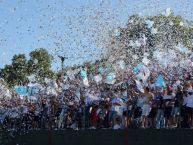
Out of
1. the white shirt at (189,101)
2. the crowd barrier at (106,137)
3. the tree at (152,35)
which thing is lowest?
the crowd barrier at (106,137)

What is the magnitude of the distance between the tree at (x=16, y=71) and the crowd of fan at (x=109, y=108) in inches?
1520

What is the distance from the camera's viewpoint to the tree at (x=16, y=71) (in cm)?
7094

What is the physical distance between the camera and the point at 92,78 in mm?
29266

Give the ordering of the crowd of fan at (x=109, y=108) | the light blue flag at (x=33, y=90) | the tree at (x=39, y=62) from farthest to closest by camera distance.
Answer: the tree at (x=39, y=62), the light blue flag at (x=33, y=90), the crowd of fan at (x=109, y=108)

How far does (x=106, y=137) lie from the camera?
23.5 metres

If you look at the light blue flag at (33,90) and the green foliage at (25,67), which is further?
the green foliage at (25,67)

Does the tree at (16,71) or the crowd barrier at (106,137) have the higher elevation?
the tree at (16,71)

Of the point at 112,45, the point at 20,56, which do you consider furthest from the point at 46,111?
the point at 20,56

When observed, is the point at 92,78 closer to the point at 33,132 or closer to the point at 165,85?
the point at 33,132

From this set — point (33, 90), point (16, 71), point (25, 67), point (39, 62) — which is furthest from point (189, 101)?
point (39, 62)

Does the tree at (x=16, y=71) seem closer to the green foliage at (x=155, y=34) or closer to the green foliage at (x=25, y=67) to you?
the green foliage at (x=25, y=67)

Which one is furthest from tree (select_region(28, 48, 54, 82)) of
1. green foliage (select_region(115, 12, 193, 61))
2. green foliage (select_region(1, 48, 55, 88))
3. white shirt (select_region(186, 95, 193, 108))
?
white shirt (select_region(186, 95, 193, 108))

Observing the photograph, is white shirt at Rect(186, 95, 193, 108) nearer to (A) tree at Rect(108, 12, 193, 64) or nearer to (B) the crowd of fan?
(B) the crowd of fan

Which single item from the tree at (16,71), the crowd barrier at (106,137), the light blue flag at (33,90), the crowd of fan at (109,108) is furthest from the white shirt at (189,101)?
the tree at (16,71)
